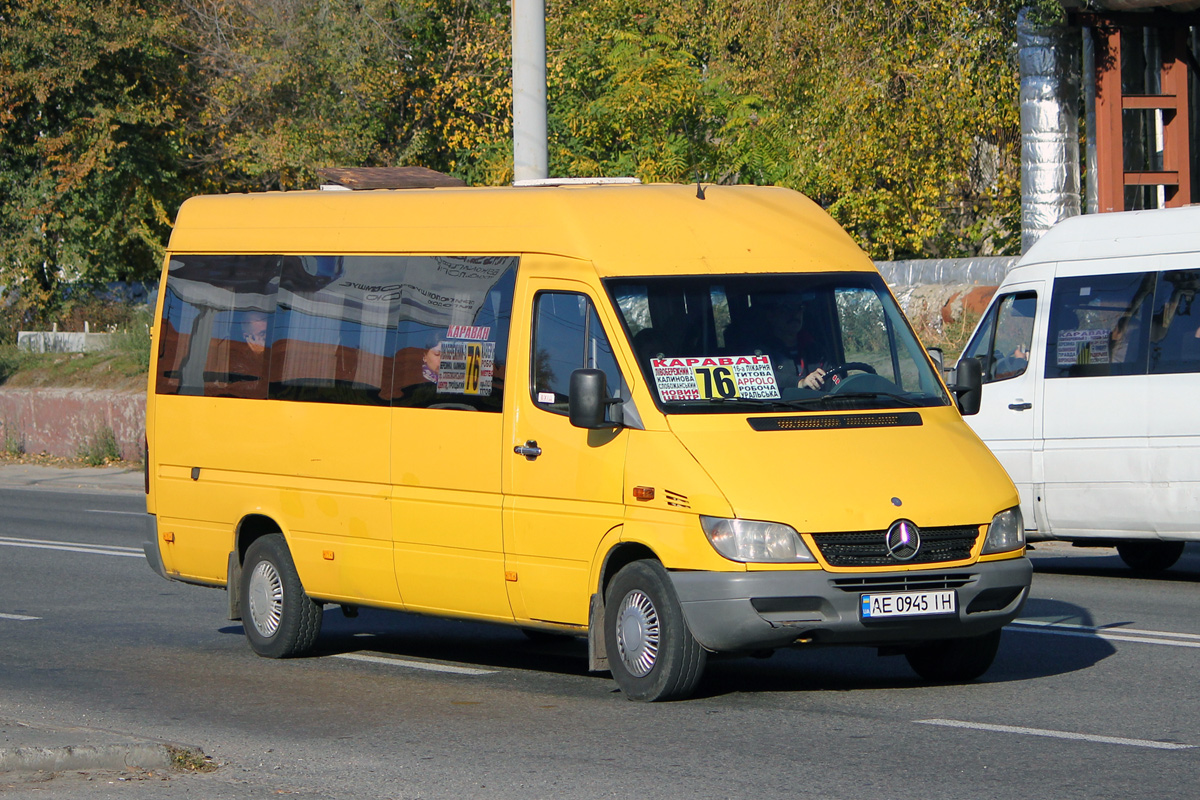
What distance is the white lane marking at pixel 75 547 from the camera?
1683 centimetres

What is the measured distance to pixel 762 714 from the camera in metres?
8.11

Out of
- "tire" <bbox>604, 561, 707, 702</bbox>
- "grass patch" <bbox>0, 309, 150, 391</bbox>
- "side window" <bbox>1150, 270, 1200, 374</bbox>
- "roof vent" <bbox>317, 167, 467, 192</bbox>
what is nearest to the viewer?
"tire" <bbox>604, 561, 707, 702</bbox>

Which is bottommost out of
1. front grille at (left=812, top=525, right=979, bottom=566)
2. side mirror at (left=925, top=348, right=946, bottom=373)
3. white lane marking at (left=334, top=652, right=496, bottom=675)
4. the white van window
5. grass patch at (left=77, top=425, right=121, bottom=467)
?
white lane marking at (left=334, top=652, right=496, bottom=675)

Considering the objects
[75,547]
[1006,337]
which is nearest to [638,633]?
[1006,337]

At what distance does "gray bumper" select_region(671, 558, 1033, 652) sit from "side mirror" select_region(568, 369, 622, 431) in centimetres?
84

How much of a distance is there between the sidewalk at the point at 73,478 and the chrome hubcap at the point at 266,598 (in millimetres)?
15970

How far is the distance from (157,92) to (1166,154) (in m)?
20.9

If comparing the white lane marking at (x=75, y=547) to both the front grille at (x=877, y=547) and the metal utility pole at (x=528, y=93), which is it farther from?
the front grille at (x=877, y=547)

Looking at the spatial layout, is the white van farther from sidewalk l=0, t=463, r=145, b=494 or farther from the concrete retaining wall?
the concrete retaining wall

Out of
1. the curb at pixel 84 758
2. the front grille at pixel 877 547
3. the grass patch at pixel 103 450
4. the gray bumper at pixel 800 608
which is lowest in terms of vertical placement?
the curb at pixel 84 758

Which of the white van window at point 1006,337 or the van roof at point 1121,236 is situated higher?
the van roof at point 1121,236

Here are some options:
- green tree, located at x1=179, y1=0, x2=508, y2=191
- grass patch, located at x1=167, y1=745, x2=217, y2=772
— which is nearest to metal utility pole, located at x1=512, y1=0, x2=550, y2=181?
grass patch, located at x1=167, y1=745, x2=217, y2=772

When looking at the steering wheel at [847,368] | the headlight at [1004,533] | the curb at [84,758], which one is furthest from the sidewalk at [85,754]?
the headlight at [1004,533]

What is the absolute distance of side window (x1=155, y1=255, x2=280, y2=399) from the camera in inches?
424
